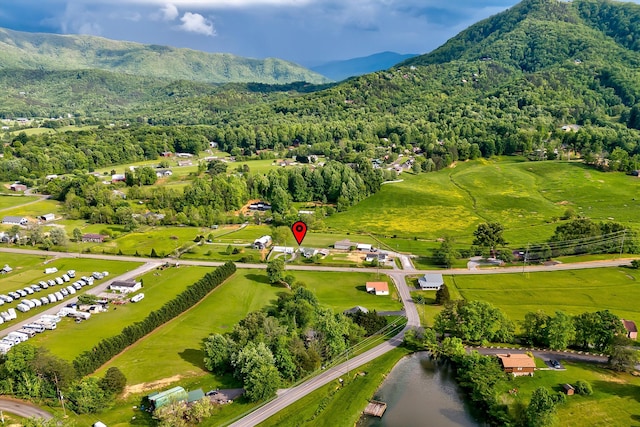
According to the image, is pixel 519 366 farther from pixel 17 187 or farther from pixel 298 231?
→ pixel 17 187

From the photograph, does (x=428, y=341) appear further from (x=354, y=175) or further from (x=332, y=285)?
(x=354, y=175)

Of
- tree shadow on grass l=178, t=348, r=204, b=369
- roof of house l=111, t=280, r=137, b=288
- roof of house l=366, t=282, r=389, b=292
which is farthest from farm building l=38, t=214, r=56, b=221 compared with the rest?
roof of house l=366, t=282, r=389, b=292

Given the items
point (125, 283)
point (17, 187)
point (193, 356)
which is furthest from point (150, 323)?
point (17, 187)

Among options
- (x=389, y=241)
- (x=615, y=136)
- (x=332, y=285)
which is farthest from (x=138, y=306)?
(x=615, y=136)

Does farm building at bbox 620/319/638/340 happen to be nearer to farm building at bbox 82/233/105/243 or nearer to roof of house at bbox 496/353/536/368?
roof of house at bbox 496/353/536/368

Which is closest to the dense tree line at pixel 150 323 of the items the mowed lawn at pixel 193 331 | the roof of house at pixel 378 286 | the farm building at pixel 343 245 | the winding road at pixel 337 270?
the mowed lawn at pixel 193 331

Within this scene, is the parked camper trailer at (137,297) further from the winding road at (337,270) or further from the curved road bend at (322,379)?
the curved road bend at (322,379)
